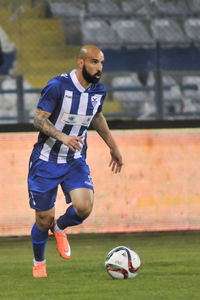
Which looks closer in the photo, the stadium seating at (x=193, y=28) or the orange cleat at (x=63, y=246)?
the orange cleat at (x=63, y=246)

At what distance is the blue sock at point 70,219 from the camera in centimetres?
546

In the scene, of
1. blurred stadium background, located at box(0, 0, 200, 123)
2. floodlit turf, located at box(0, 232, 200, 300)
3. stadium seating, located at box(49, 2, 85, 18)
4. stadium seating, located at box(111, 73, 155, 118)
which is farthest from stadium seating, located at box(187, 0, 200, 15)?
floodlit turf, located at box(0, 232, 200, 300)

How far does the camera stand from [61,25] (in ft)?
40.8

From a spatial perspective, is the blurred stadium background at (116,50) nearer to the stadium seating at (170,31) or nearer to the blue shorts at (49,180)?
the stadium seating at (170,31)

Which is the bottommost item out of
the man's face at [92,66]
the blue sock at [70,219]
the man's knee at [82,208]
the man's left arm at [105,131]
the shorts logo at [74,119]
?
the blue sock at [70,219]

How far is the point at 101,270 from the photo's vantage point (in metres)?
5.81

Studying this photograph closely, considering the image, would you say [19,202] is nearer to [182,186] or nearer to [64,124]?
[182,186]

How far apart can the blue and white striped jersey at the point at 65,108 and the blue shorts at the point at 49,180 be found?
6cm

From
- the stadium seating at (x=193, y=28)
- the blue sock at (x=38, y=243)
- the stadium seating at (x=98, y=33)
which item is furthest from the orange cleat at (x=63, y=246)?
the stadium seating at (x=193, y=28)

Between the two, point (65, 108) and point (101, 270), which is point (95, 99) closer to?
point (65, 108)

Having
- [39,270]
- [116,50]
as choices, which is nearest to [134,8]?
[116,50]

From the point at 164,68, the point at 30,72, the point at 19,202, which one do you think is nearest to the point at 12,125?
the point at 19,202

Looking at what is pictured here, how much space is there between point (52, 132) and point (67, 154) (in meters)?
0.49

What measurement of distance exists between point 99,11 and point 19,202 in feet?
17.5
